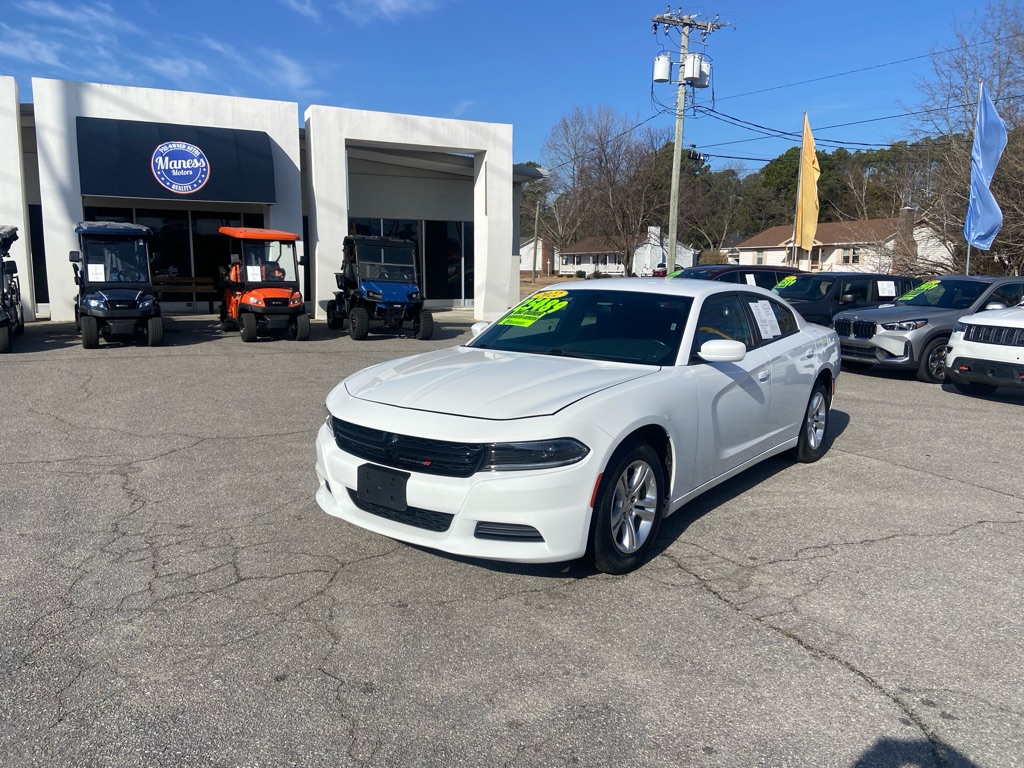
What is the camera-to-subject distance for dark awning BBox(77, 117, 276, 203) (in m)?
18.0

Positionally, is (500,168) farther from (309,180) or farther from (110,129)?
(110,129)

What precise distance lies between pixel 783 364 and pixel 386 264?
40.1ft

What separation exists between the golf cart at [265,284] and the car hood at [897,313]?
1026 centimetres

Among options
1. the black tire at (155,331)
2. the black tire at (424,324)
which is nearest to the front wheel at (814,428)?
the black tire at (424,324)

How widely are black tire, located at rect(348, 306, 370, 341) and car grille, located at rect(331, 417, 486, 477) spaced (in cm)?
1223

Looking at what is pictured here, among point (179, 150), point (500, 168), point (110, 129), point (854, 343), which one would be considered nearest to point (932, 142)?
point (500, 168)

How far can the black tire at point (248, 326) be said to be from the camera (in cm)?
1529

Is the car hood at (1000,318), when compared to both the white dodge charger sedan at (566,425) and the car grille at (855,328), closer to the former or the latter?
the car grille at (855,328)

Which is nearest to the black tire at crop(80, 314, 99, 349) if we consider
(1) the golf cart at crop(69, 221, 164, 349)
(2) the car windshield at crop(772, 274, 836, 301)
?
(1) the golf cart at crop(69, 221, 164, 349)

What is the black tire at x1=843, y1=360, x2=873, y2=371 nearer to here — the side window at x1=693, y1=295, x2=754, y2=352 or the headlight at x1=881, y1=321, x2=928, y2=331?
the headlight at x1=881, y1=321, x2=928, y2=331

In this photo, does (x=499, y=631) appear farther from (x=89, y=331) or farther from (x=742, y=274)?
(x=742, y=274)

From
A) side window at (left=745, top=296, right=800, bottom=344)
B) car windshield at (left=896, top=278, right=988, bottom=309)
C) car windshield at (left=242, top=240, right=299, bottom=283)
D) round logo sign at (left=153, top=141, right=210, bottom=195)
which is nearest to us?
side window at (left=745, top=296, right=800, bottom=344)

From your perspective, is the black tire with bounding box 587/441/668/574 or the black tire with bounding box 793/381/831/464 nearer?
the black tire with bounding box 587/441/668/574

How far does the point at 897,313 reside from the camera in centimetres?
1171
